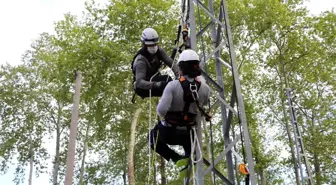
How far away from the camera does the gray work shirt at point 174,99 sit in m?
2.94

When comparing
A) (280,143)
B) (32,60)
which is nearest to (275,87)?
(280,143)

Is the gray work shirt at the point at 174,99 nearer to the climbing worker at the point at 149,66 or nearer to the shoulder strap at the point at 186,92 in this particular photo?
the shoulder strap at the point at 186,92

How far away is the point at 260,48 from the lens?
590 inches

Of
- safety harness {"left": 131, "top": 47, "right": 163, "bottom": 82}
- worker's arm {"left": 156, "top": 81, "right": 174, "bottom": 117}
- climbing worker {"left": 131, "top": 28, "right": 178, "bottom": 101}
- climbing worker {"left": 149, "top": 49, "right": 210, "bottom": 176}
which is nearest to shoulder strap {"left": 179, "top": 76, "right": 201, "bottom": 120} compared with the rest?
climbing worker {"left": 149, "top": 49, "right": 210, "bottom": 176}

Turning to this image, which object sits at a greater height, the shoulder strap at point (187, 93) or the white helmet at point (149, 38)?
the white helmet at point (149, 38)

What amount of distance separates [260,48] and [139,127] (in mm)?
7834

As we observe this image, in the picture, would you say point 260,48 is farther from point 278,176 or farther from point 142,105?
point 278,176

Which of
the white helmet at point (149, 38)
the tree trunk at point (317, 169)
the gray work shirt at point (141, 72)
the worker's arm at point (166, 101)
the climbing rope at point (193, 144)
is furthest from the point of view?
the tree trunk at point (317, 169)

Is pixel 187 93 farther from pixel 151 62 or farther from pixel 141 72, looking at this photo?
pixel 151 62

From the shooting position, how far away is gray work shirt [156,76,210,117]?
9.65ft

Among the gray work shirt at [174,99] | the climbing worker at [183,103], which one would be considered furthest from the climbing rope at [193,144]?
the gray work shirt at [174,99]

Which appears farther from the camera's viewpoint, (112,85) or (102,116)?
(102,116)

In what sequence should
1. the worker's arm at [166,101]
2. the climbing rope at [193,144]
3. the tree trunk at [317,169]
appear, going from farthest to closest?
the tree trunk at [317,169], the climbing rope at [193,144], the worker's arm at [166,101]

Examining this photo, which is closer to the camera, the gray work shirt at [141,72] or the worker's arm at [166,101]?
the worker's arm at [166,101]
